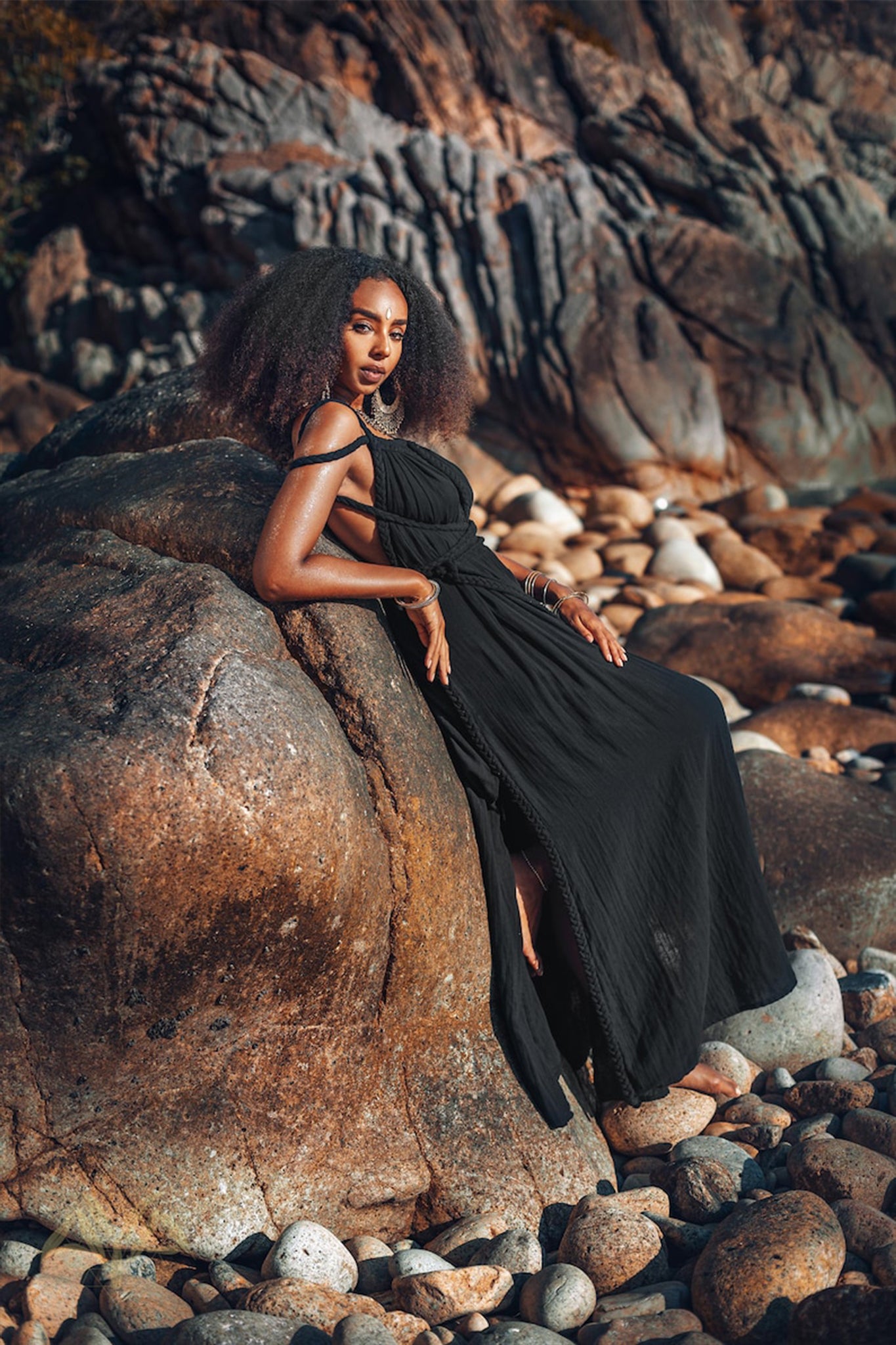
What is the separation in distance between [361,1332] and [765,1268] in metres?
0.87

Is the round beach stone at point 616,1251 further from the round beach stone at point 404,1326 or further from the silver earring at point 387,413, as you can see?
the silver earring at point 387,413

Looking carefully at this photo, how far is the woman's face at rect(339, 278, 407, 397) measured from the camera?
10.7 feet

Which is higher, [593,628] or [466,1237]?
[593,628]

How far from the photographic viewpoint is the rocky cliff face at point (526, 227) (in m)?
15.6

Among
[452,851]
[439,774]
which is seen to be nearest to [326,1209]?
[452,851]

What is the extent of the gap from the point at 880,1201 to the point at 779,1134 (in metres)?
0.51

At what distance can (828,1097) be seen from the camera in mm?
3506

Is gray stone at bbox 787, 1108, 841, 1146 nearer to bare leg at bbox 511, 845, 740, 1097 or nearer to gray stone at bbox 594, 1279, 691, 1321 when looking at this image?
bare leg at bbox 511, 845, 740, 1097

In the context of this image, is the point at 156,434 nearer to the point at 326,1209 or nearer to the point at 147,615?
the point at 147,615

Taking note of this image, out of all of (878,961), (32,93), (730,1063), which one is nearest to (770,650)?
(878,961)

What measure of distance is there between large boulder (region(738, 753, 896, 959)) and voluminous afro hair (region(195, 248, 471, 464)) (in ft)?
7.87

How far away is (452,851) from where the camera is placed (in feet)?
9.93

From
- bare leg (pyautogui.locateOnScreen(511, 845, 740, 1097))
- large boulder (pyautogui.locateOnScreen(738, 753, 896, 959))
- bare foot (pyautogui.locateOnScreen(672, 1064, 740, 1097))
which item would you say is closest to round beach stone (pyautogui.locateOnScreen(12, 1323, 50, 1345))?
bare leg (pyautogui.locateOnScreen(511, 845, 740, 1097))

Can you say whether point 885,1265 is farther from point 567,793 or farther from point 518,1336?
point 567,793
